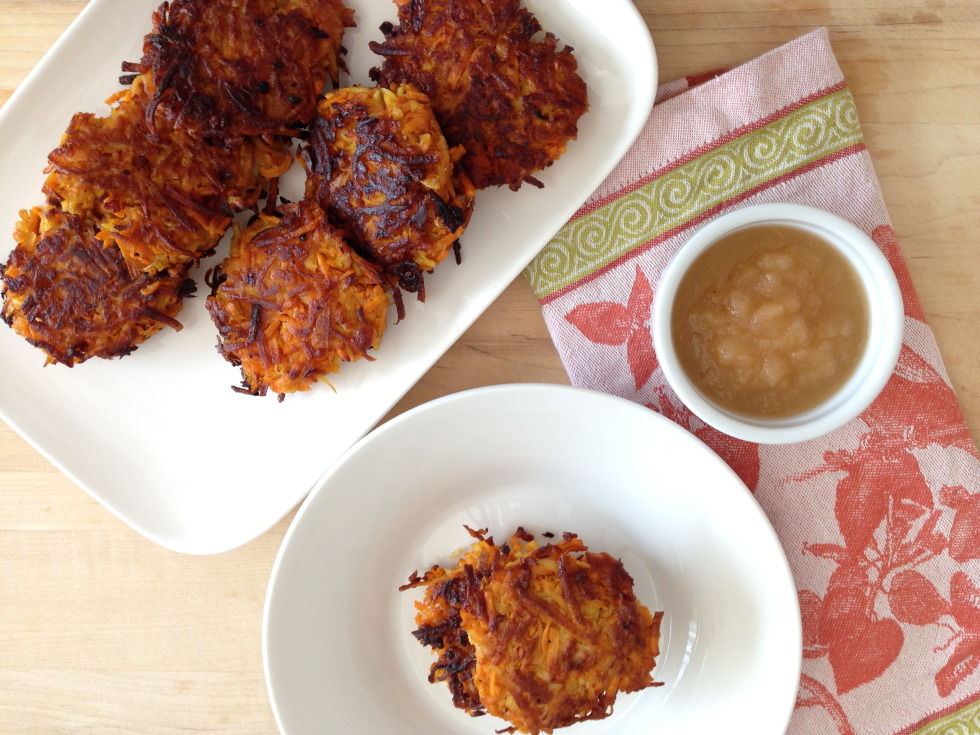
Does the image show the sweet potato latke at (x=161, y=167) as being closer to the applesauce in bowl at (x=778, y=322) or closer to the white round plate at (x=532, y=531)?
the white round plate at (x=532, y=531)

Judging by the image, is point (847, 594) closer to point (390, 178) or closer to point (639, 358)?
point (639, 358)

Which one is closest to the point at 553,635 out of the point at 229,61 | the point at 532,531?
the point at 532,531

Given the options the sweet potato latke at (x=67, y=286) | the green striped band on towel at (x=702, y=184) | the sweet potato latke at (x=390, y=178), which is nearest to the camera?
the sweet potato latke at (x=390, y=178)

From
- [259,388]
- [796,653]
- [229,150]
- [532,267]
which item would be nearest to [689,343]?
[532,267]

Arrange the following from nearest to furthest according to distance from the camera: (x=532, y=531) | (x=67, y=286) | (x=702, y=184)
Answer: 1. (x=67, y=286)
2. (x=702, y=184)
3. (x=532, y=531)

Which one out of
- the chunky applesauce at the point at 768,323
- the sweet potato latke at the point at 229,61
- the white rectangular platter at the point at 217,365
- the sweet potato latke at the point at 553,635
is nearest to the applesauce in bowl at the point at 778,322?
the chunky applesauce at the point at 768,323

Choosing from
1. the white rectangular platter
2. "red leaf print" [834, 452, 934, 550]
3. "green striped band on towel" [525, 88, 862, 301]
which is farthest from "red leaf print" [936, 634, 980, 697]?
the white rectangular platter
